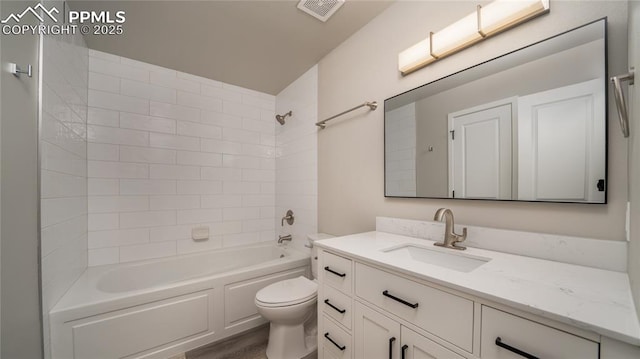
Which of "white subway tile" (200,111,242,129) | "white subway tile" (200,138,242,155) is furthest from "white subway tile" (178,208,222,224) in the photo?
"white subway tile" (200,111,242,129)

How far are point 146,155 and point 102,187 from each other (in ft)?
1.45

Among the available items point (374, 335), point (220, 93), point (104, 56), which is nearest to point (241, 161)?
point (220, 93)

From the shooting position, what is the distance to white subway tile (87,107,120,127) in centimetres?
198

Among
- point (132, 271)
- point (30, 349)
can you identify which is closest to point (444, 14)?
point (30, 349)

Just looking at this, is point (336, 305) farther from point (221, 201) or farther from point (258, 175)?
point (258, 175)

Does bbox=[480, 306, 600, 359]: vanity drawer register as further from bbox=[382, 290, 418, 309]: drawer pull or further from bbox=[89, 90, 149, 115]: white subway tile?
bbox=[89, 90, 149, 115]: white subway tile

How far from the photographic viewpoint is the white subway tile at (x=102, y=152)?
77.9 inches

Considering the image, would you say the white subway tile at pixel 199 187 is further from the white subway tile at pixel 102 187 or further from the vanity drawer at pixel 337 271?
the vanity drawer at pixel 337 271

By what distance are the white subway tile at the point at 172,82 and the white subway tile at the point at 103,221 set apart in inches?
53.1

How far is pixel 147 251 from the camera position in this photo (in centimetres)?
219

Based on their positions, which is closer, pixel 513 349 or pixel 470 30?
pixel 513 349

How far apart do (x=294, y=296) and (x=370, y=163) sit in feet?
3.64

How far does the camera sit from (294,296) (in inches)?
60.3

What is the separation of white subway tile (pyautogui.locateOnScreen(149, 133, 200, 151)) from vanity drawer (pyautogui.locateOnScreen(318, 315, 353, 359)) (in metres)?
2.16
